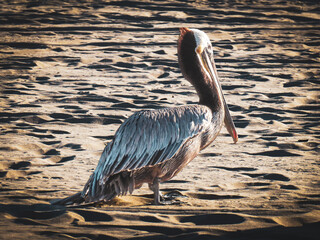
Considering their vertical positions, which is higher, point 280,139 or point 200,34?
point 200,34

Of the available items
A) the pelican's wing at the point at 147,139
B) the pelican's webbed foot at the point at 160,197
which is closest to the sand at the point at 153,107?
the pelican's webbed foot at the point at 160,197

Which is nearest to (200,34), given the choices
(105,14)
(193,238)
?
(193,238)

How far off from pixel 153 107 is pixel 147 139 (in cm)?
264

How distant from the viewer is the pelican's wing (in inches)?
136

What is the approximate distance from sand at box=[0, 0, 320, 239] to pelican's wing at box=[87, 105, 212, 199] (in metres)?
0.29

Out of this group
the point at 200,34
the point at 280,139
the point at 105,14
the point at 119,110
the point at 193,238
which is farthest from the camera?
the point at 105,14

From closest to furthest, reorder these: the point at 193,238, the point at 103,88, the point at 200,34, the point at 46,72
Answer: the point at 193,238, the point at 200,34, the point at 103,88, the point at 46,72

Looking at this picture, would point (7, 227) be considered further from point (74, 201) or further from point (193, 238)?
point (193, 238)

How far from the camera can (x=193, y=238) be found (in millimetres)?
2820

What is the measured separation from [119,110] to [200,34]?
2.23 metres

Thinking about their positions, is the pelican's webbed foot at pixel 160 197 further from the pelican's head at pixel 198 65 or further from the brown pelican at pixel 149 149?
the pelican's head at pixel 198 65

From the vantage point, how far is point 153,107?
6.19 m

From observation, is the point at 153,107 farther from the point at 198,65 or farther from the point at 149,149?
the point at 149,149

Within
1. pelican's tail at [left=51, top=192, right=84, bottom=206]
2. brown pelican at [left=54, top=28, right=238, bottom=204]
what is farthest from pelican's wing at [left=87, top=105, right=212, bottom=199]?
pelican's tail at [left=51, top=192, right=84, bottom=206]
